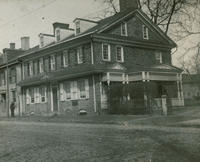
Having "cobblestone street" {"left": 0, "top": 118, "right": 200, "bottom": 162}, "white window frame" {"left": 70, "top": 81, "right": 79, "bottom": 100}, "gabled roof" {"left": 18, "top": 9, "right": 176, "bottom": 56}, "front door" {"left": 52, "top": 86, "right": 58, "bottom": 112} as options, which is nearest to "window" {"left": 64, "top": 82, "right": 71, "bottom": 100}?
"white window frame" {"left": 70, "top": 81, "right": 79, "bottom": 100}

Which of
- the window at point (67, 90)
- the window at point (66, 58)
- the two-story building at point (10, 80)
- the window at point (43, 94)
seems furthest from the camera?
the two-story building at point (10, 80)

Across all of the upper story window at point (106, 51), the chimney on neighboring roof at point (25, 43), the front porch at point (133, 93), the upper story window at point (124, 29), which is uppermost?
the chimney on neighboring roof at point (25, 43)

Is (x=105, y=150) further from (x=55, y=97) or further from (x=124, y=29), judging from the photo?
(x=55, y=97)

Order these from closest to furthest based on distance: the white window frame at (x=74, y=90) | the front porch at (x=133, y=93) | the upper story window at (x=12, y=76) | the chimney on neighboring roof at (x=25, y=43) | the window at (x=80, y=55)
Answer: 1. the front porch at (x=133, y=93)
2. the window at (x=80, y=55)
3. the white window frame at (x=74, y=90)
4. the upper story window at (x=12, y=76)
5. the chimney on neighboring roof at (x=25, y=43)

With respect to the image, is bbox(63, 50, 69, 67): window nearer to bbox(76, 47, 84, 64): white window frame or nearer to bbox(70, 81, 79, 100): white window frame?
bbox(76, 47, 84, 64): white window frame

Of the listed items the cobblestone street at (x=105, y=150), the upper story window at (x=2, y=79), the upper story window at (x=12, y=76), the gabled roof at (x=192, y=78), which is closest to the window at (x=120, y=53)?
the upper story window at (x=12, y=76)

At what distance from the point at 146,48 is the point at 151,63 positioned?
1.59 m

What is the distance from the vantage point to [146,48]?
1284 inches

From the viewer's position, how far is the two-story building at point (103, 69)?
81.4 feet

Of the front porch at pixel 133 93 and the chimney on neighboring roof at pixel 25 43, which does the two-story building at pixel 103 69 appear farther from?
the chimney on neighboring roof at pixel 25 43

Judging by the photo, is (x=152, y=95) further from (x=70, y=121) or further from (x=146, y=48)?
(x=146, y=48)

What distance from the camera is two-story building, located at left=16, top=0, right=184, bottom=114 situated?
2481cm

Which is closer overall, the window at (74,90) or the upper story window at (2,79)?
the window at (74,90)

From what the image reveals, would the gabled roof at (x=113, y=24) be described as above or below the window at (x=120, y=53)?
above
